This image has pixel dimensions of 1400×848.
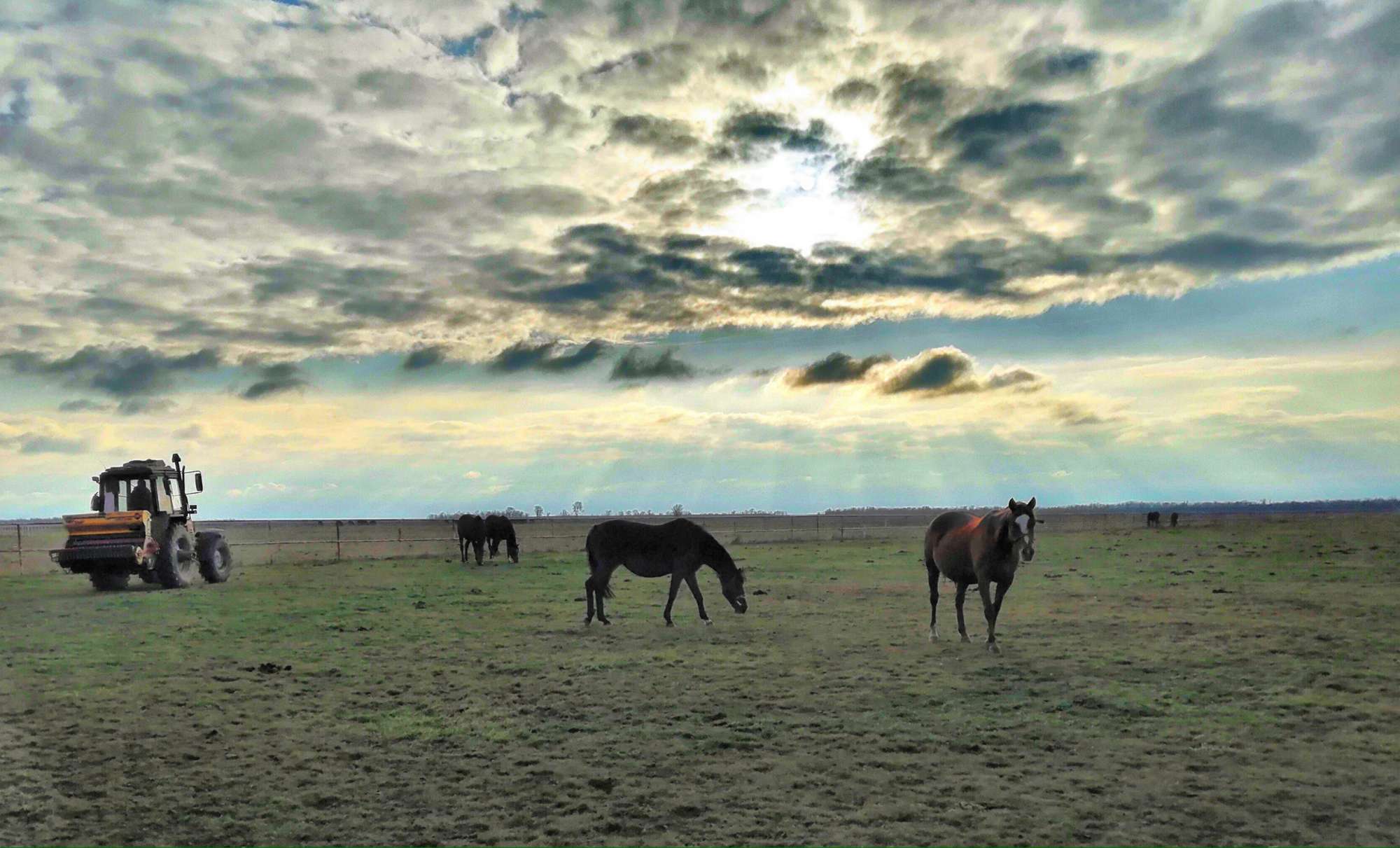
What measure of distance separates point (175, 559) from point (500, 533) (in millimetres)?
16201

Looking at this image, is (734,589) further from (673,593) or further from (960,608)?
(960,608)

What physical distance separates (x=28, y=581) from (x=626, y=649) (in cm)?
3028

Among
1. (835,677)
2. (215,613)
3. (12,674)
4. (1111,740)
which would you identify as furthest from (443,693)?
(215,613)

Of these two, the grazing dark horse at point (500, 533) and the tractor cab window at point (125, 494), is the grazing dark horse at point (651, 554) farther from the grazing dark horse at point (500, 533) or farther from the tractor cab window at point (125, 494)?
the grazing dark horse at point (500, 533)

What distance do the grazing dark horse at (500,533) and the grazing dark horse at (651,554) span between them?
2298cm

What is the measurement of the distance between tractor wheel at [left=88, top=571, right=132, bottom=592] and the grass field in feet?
26.2

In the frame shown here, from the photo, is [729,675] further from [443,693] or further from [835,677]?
[443,693]

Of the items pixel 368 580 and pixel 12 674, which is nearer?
pixel 12 674

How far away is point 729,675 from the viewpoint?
12.8m

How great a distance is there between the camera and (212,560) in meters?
30.1

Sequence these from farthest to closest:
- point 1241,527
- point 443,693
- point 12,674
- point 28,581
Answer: point 1241,527, point 28,581, point 12,674, point 443,693

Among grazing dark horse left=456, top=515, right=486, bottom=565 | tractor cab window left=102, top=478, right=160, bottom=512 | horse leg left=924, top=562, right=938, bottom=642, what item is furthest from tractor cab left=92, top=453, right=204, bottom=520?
horse leg left=924, top=562, right=938, bottom=642

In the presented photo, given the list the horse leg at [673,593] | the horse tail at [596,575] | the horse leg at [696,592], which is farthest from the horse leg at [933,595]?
the horse tail at [596,575]

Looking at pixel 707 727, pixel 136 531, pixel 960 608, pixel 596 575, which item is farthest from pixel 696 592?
pixel 136 531
